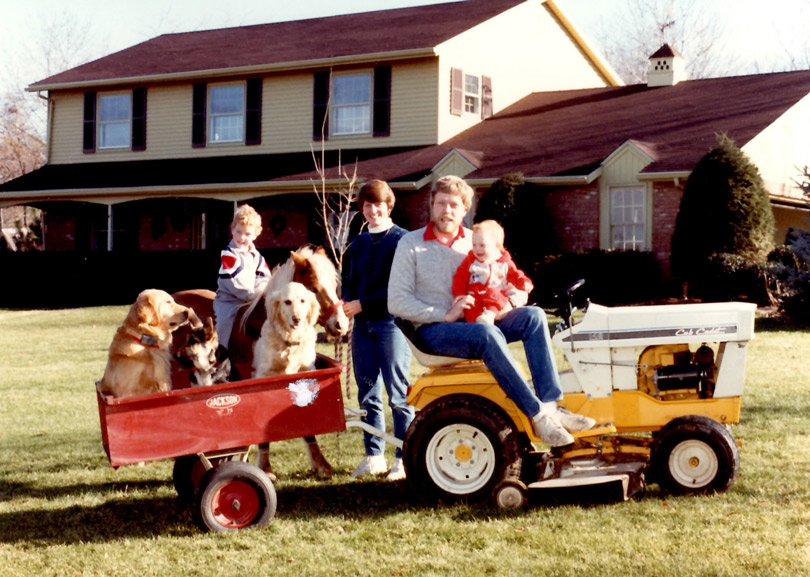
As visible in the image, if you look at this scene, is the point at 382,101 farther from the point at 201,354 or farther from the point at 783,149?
the point at 201,354

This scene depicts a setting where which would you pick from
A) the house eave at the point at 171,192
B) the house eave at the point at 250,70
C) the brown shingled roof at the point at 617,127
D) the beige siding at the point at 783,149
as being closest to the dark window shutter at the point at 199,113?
the house eave at the point at 250,70

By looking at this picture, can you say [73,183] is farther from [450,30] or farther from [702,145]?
[702,145]

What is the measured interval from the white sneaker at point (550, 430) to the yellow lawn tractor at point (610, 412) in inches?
8.8

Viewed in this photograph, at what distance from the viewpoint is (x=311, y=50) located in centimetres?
2819

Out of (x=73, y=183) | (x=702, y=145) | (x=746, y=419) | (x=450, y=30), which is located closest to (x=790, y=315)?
(x=702, y=145)

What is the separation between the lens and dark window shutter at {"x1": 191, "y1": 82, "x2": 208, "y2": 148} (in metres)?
28.8

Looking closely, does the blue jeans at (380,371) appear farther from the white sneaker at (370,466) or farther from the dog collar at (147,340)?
the dog collar at (147,340)

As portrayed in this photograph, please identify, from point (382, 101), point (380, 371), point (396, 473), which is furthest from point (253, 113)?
point (396, 473)

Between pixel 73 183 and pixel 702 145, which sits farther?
pixel 73 183

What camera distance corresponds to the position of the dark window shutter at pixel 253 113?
2820 cm

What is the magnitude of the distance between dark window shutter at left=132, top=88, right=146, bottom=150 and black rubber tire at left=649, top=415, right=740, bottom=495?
2570 centimetres

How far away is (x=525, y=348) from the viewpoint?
19.7ft

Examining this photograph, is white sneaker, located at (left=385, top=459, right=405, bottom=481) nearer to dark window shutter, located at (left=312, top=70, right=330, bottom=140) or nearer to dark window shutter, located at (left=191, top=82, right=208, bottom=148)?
dark window shutter, located at (left=312, top=70, right=330, bottom=140)

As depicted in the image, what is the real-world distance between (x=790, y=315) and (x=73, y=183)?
1971 centimetres
